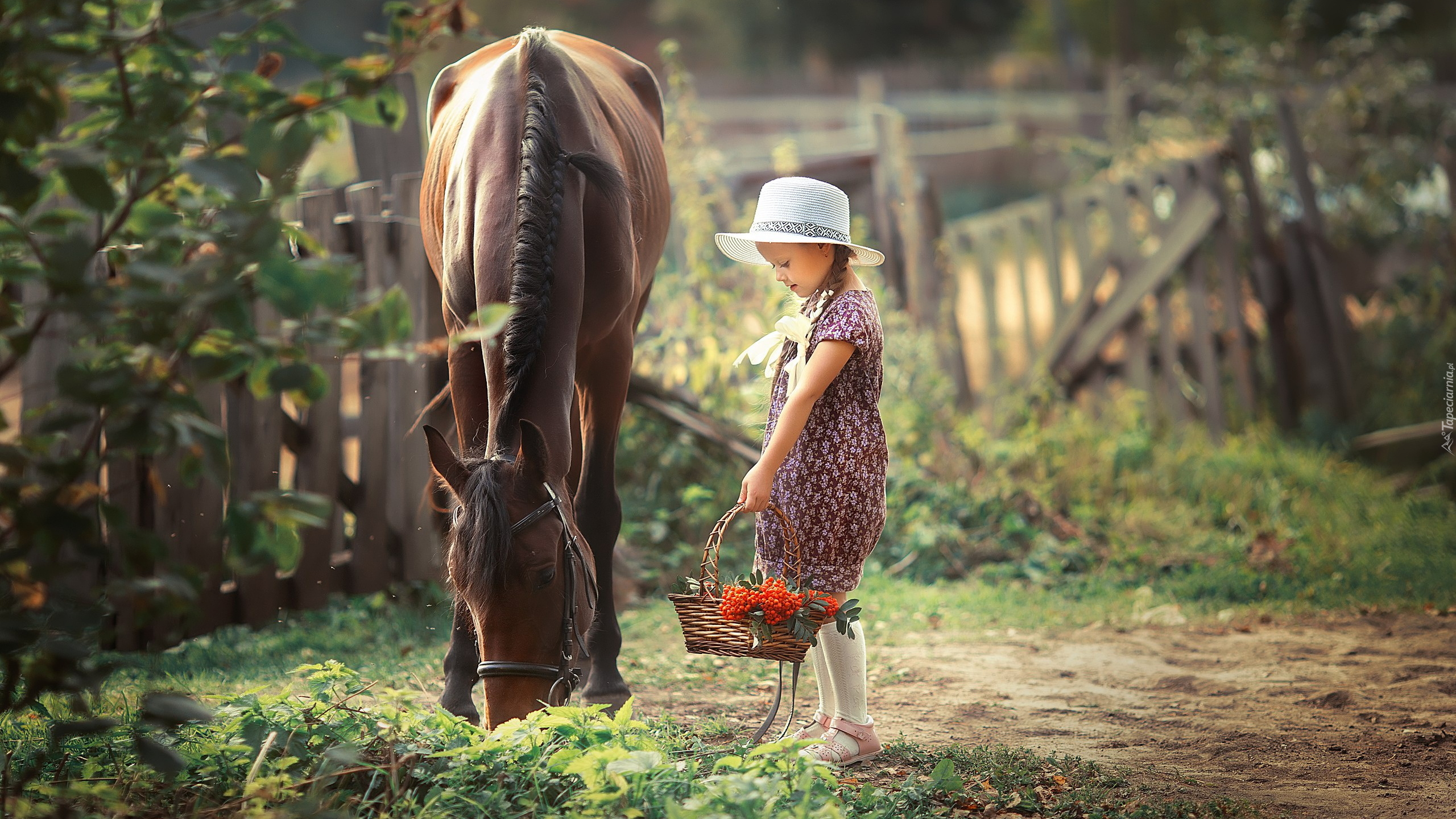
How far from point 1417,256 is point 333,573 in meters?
7.43

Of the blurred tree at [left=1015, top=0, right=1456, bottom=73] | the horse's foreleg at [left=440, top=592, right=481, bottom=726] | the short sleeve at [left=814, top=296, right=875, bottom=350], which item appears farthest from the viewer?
the blurred tree at [left=1015, top=0, right=1456, bottom=73]

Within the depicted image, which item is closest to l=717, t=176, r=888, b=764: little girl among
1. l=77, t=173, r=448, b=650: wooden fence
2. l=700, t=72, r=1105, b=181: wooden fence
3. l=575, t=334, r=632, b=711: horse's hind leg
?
l=575, t=334, r=632, b=711: horse's hind leg

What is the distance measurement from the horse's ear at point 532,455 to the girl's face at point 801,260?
97 cm

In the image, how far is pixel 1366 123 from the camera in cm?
824

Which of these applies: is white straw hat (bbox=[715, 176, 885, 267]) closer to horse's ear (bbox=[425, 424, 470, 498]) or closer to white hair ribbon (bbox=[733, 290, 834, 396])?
white hair ribbon (bbox=[733, 290, 834, 396])

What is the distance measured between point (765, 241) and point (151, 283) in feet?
5.80

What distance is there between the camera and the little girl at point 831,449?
124 inches

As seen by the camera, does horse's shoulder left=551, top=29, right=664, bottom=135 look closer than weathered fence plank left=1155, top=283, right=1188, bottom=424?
Yes

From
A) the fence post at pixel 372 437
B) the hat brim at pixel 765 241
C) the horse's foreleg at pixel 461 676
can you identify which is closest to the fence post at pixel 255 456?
the fence post at pixel 372 437

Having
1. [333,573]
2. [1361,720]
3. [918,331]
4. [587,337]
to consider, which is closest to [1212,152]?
[918,331]

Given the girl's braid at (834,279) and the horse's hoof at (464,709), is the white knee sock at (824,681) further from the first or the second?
the horse's hoof at (464,709)

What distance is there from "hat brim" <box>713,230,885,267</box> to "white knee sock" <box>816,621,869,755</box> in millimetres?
1116

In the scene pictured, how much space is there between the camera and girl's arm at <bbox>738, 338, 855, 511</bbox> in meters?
2.99

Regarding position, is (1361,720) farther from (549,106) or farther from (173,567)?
(173,567)
